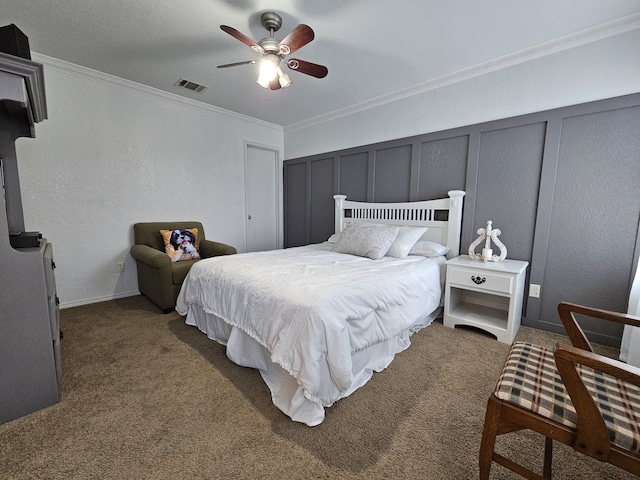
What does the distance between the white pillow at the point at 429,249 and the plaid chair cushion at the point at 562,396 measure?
165cm

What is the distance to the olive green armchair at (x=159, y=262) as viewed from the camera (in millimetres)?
2705

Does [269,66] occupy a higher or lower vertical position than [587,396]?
higher

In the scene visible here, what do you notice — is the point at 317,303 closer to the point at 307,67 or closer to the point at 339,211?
the point at 307,67

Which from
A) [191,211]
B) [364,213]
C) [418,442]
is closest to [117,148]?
[191,211]

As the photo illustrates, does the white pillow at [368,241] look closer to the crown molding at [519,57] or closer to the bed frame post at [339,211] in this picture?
the bed frame post at [339,211]

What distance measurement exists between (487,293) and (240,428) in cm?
225

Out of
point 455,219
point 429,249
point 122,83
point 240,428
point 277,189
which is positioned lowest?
point 240,428

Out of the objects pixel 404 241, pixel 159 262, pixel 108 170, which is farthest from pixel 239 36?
pixel 108 170

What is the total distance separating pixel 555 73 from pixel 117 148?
4.44 meters

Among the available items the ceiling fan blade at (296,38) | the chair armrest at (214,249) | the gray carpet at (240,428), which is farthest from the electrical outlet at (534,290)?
the chair armrest at (214,249)

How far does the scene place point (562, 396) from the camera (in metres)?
0.94

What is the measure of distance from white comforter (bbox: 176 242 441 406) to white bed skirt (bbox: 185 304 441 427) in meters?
0.10

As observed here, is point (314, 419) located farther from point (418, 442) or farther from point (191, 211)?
point (191, 211)

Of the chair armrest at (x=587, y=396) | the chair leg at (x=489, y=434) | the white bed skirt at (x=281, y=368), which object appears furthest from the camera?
the white bed skirt at (x=281, y=368)
